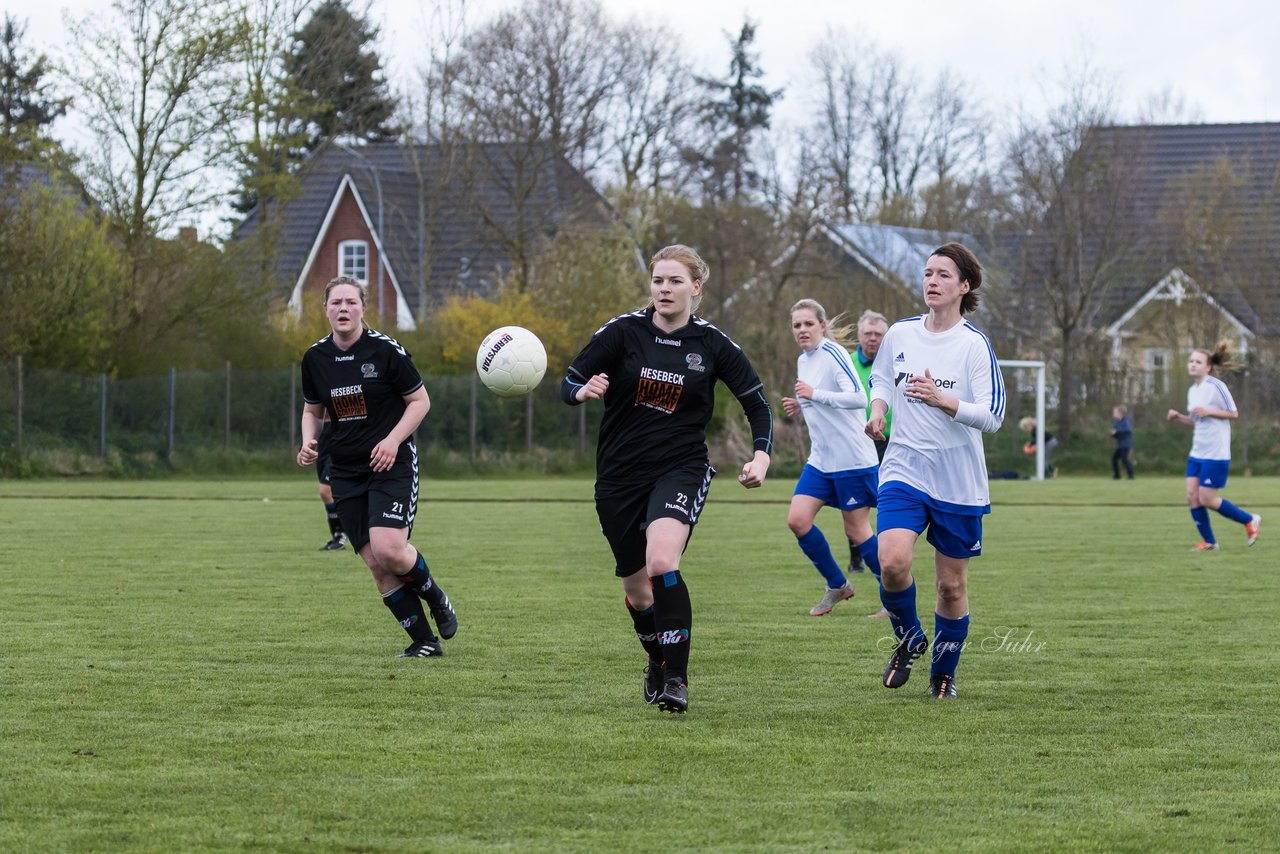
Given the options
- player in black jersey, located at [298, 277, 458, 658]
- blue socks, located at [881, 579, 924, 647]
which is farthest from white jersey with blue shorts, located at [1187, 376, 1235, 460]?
player in black jersey, located at [298, 277, 458, 658]

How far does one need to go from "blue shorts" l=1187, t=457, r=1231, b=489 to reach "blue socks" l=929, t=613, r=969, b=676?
30.5ft

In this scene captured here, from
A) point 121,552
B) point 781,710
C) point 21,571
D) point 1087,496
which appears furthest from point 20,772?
point 1087,496

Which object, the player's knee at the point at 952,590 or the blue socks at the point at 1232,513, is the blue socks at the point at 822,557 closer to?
the player's knee at the point at 952,590

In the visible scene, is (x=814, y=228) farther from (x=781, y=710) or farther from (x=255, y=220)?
(x=781, y=710)

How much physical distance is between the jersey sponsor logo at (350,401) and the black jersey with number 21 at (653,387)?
1.82 m

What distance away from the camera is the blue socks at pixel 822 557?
10.9 m

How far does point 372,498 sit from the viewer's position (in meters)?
8.46

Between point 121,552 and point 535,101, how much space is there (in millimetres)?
28788

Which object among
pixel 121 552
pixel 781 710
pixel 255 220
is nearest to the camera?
pixel 781 710

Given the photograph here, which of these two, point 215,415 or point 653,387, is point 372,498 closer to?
point 653,387

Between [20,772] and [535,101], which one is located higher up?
[535,101]

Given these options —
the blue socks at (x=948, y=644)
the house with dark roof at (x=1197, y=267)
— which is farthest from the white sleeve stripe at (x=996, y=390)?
the house with dark roof at (x=1197, y=267)

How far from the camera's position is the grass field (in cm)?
488

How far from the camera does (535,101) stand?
137 feet
